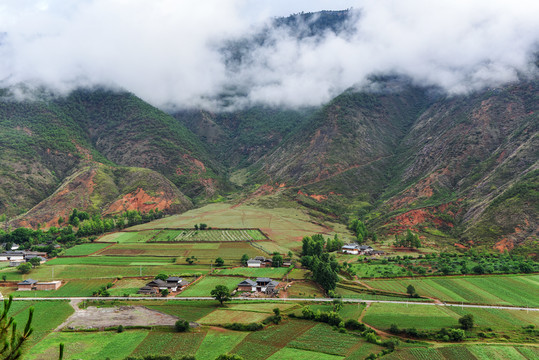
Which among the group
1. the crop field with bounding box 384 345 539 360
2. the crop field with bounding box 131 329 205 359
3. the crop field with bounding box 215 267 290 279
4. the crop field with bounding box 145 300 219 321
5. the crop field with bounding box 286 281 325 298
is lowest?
the crop field with bounding box 384 345 539 360

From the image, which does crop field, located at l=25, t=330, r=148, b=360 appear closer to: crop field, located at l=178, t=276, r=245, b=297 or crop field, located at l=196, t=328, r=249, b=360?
crop field, located at l=196, t=328, r=249, b=360

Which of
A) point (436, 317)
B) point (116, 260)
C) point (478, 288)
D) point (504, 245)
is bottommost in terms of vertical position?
point (436, 317)

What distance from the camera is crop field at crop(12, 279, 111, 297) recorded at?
81.8 meters

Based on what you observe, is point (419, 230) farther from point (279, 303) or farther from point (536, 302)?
point (279, 303)

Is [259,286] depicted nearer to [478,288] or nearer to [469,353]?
[469,353]

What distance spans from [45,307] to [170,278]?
2359cm

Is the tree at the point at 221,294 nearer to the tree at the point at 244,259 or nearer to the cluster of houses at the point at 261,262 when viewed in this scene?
the cluster of houses at the point at 261,262

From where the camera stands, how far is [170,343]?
56.3m

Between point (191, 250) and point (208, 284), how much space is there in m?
32.6

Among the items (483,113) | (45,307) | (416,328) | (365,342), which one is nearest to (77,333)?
(45,307)

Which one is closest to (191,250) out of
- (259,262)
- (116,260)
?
(116,260)

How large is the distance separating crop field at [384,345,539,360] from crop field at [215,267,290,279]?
1656 inches

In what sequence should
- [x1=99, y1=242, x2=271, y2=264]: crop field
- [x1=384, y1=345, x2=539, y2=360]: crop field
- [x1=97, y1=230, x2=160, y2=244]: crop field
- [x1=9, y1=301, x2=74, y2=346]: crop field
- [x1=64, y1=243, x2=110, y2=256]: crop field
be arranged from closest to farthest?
[x1=384, y1=345, x2=539, y2=360]: crop field
[x1=9, y1=301, x2=74, y2=346]: crop field
[x1=99, y1=242, x2=271, y2=264]: crop field
[x1=64, y1=243, x2=110, y2=256]: crop field
[x1=97, y1=230, x2=160, y2=244]: crop field

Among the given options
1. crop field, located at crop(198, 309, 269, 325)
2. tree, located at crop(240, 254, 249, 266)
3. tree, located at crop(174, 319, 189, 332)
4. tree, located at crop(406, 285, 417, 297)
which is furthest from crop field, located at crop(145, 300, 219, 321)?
tree, located at crop(406, 285, 417, 297)
